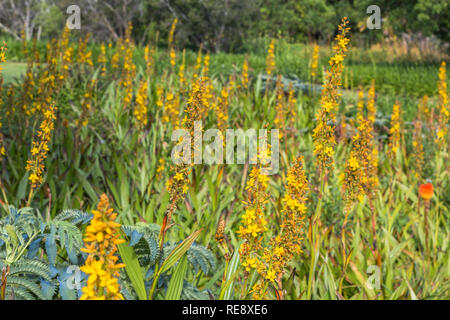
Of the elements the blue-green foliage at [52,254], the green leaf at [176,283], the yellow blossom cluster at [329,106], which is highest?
the yellow blossom cluster at [329,106]

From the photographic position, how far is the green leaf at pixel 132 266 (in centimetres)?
147

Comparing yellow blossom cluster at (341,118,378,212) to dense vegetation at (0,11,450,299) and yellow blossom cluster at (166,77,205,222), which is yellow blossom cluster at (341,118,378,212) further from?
yellow blossom cluster at (166,77,205,222)

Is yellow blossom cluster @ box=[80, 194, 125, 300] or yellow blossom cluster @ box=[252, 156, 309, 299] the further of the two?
yellow blossom cluster @ box=[252, 156, 309, 299]

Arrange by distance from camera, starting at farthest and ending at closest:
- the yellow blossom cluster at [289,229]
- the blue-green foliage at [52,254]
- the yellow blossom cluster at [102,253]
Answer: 1. the yellow blossom cluster at [289,229]
2. the blue-green foliage at [52,254]
3. the yellow blossom cluster at [102,253]

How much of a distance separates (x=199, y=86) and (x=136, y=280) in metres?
0.70

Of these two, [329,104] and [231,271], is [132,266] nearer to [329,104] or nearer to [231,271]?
[231,271]

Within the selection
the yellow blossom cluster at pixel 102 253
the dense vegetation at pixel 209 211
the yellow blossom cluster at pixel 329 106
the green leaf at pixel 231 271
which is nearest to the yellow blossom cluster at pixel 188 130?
the dense vegetation at pixel 209 211

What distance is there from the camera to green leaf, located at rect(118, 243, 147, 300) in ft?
4.84

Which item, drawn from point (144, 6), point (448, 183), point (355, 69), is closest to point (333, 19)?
point (144, 6)

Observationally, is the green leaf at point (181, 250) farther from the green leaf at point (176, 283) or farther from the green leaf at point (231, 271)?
the green leaf at point (231, 271)

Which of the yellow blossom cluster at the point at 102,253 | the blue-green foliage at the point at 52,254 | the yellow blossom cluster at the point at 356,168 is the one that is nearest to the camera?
the yellow blossom cluster at the point at 102,253

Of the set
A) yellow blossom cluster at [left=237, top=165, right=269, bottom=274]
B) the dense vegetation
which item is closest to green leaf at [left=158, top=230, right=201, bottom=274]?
the dense vegetation
